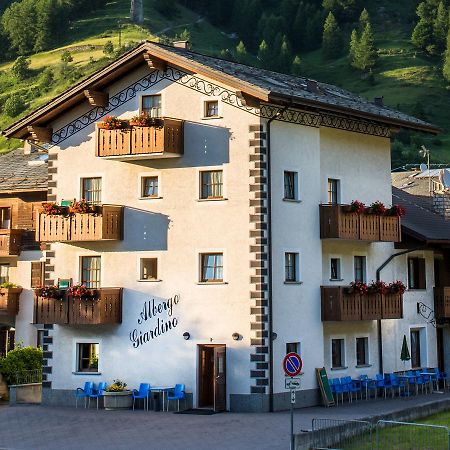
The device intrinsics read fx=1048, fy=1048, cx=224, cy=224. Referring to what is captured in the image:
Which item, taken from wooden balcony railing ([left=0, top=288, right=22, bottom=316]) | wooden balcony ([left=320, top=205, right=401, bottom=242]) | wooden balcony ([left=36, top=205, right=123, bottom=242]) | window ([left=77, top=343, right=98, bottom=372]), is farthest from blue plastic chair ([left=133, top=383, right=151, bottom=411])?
wooden balcony railing ([left=0, top=288, right=22, bottom=316])

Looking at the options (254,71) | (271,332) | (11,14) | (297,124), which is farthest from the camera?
(11,14)

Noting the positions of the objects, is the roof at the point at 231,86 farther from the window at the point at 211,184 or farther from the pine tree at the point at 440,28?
the pine tree at the point at 440,28

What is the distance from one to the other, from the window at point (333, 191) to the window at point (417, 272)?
20.9 ft

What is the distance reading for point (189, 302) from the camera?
3619cm

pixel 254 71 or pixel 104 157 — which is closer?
pixel 104 157

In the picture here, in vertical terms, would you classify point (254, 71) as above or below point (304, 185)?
above

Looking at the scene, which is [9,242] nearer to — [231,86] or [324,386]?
[231,86]

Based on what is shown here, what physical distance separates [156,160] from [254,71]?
20.5ft

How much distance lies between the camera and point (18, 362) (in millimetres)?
41250

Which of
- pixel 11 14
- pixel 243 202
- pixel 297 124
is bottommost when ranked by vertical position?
pixel 243 202

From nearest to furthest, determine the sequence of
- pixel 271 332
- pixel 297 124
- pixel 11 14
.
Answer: pixel 271 332
pixel 297 124
pixel 11 14

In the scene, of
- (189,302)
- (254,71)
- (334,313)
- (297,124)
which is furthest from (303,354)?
(254,71)

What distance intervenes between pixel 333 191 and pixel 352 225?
6.70ft

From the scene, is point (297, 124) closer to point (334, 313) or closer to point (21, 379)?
point (334, 313)
